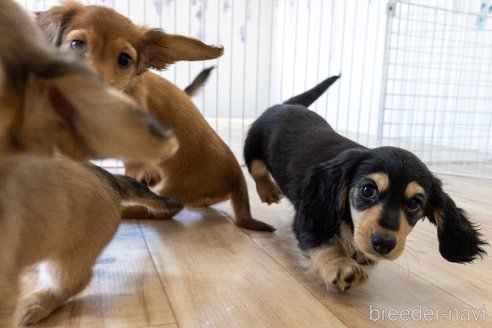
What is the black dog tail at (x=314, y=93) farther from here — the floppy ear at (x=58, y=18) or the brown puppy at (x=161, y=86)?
the floppy ear at (x=58, y=18)

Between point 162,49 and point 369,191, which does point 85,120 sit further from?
point 162,49

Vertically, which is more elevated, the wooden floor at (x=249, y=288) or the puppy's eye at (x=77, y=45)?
the puppy's eye at (x=77, y=45)

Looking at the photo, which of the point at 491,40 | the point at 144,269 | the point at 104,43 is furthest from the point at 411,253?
the point at 491,40

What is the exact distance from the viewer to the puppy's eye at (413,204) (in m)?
1.03

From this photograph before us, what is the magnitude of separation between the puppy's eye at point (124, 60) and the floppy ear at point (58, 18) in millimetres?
176

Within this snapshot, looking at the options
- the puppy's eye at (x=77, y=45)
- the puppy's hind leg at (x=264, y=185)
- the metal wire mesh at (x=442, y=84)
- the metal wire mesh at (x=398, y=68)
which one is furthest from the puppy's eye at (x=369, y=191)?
the metal wire mesh at (x=442, y=84)

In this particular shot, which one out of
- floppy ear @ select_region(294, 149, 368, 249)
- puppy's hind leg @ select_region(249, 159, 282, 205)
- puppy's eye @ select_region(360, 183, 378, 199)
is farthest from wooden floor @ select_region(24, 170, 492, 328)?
→ puppy's hind leg @ select_region(249, 159, 282, 205)

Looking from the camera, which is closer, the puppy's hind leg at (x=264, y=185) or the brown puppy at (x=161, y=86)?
the brown puppy at (x=161, y=86)

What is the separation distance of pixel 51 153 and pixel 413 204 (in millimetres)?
869

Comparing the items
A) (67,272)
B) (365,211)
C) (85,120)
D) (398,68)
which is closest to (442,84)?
(398,68)

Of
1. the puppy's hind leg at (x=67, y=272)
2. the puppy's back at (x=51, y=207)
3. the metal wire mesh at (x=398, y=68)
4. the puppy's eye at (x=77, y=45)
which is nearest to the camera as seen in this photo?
the puppy's back at (x=51, y=207)

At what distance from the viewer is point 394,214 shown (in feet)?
3.24

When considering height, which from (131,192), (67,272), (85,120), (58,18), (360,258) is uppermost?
(58,18)

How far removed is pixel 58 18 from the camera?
4.56 feet
